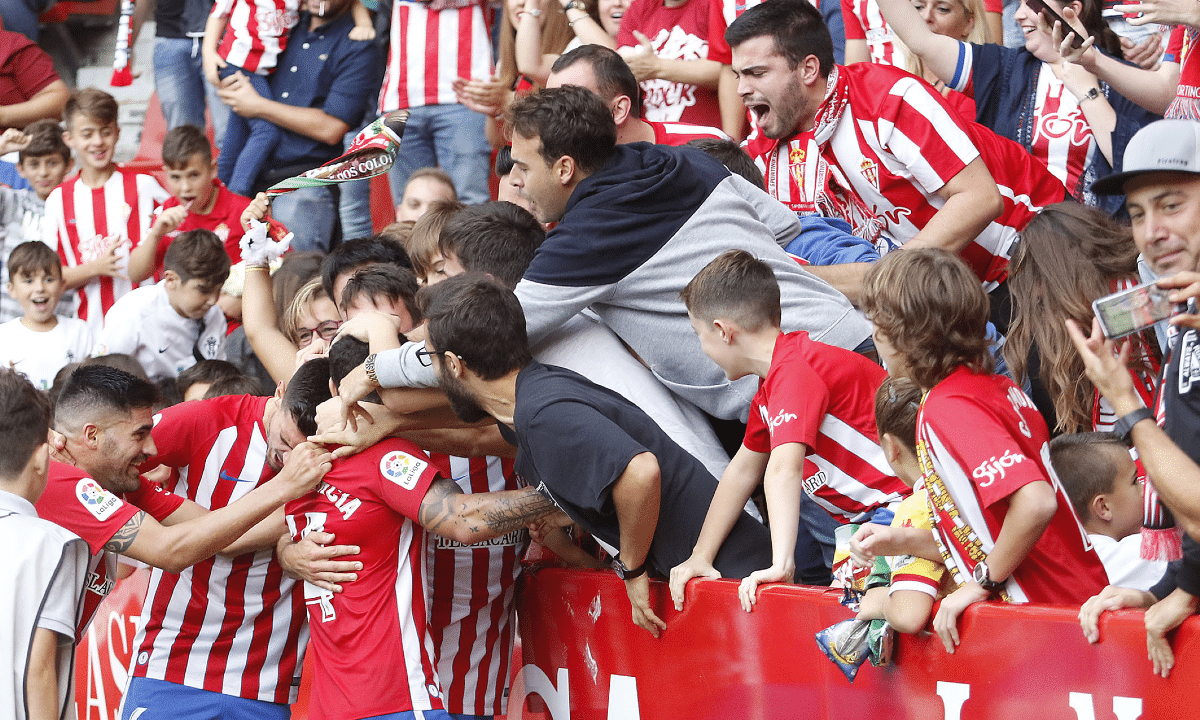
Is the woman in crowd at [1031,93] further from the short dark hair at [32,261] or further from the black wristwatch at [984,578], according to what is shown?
the short dark hair at [32,261]

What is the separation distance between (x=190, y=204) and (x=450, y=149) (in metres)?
1.77

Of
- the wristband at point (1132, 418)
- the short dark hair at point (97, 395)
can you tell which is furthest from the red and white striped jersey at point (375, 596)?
the wristband at point (1132, 418)

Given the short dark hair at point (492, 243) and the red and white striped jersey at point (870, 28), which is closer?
the short dark hair at point (492, 243)

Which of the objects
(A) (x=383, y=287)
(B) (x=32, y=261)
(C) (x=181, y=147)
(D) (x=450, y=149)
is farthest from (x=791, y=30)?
(B) (x=32, y=261)

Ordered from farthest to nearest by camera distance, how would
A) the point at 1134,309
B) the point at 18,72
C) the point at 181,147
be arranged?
the point at 18,72 → the point at 181,147 → the point at 1134,309

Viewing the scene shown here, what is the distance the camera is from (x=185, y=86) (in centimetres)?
916

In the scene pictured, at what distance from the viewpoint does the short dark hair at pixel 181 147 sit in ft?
25.4

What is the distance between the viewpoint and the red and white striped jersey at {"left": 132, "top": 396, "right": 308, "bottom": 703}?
4285mm

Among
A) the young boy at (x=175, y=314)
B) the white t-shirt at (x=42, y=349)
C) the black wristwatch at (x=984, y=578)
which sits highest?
the black wristwatch at (x=984, y=578)

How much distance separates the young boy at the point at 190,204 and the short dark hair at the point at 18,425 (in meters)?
4.42

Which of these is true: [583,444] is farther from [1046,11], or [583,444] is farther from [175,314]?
[175,314]

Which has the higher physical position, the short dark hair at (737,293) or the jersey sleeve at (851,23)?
the jersey sleeve at (851,23)

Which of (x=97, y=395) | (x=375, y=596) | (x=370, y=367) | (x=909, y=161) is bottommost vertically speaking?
(x=375, y=596)

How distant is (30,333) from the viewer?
293 inches
